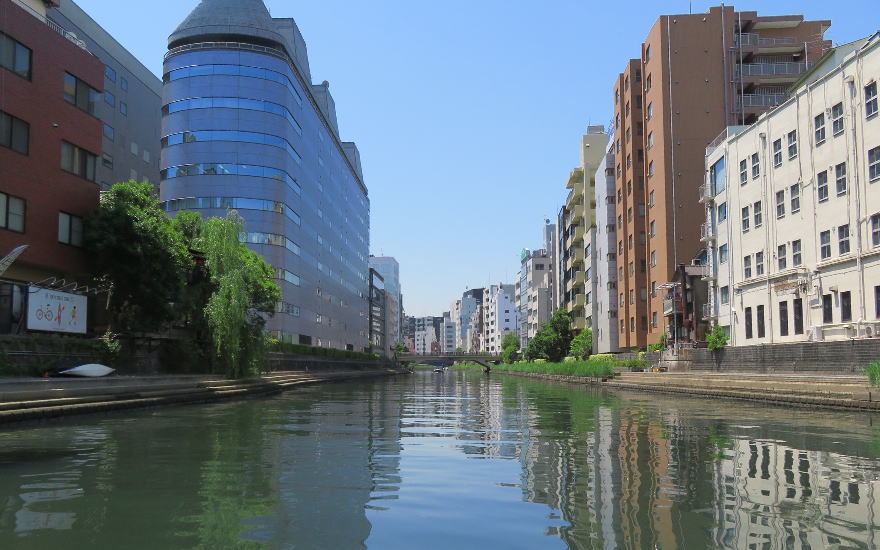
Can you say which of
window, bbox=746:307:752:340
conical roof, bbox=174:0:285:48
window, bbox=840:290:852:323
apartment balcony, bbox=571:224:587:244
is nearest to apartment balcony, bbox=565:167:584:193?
apartment balcony, bbox=571:224:587:244

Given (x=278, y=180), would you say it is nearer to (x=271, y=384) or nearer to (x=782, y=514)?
(x=271, y=384)

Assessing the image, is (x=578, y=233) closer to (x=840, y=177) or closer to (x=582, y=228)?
(x=582, y=228)

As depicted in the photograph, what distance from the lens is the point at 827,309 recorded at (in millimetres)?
39906

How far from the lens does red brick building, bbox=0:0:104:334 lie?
111 feet

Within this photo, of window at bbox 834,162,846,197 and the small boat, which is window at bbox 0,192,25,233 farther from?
window at bbox 834,162,846,197

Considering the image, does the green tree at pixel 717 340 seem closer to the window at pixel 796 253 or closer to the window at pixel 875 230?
the window at pixel 796 253

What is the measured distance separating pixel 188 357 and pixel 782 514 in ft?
134

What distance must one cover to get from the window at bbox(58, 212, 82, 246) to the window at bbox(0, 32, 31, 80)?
6.92 metres

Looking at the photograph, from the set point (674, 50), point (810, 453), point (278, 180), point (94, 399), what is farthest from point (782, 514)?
point (278, 180)

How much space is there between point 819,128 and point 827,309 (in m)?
9.84

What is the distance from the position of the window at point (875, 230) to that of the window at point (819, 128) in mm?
6205

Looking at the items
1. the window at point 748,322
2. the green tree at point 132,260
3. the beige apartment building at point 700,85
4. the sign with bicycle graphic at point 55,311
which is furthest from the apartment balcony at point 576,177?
the sign with bicycle graphic at point 55,311

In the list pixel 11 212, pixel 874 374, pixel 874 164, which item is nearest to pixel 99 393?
pixel 11 212

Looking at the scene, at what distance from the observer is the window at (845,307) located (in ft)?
124
